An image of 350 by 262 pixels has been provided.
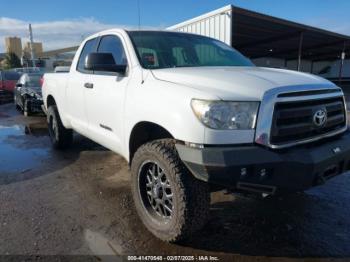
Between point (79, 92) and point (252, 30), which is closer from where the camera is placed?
point (79, 92)

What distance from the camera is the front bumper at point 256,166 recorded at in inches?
100

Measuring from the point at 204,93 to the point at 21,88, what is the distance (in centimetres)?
1172

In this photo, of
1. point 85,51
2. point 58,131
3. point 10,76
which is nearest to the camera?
point 85,51

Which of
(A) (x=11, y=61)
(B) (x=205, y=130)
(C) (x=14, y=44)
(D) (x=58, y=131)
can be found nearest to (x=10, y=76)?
(D) (x=58, y=131)

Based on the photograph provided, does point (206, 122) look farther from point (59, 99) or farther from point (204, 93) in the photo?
point (59, 99)

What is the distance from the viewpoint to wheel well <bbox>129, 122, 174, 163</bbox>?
341cm

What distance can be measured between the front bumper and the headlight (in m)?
0.17

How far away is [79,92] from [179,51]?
5.38 ft

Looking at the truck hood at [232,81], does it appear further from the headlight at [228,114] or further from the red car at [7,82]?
the red car at [7,82]

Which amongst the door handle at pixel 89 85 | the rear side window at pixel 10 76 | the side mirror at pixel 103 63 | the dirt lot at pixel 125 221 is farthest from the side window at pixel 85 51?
the rear side window at pixel 10 76

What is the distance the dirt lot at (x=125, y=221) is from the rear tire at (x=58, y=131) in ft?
3.42

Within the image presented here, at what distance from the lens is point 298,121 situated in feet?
9.30

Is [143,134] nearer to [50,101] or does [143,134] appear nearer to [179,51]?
[179,51]

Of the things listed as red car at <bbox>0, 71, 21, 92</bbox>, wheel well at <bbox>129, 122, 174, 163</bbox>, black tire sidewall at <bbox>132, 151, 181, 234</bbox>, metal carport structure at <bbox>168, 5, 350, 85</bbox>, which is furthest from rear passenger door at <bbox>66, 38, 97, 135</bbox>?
red car at <bbox>0, 71, 21, 92</bbox>
